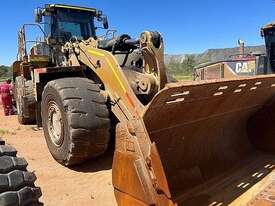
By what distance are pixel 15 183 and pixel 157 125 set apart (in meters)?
1.72

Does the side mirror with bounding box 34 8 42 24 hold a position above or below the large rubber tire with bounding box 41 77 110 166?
above

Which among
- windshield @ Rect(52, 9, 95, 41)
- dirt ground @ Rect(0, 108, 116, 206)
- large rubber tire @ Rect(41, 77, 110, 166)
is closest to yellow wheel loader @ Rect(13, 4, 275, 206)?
large rubber tire @ Rect(41, 77, 110, 166)

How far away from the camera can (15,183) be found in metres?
2.90

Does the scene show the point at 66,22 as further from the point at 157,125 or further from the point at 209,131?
the point at 157,125

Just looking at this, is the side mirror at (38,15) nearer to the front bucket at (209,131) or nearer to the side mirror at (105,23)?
the side mirror at (105,23)

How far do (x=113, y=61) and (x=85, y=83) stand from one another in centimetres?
60

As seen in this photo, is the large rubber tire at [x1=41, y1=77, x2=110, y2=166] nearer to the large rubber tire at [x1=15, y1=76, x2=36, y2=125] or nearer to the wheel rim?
the wheel rim

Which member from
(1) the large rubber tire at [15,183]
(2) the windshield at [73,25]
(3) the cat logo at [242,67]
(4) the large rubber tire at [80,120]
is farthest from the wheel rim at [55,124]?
(3) the cat logo at [242,67]

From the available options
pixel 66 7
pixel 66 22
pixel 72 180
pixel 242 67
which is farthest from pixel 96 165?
pixel 242 67

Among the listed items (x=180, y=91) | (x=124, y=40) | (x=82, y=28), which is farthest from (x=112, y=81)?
(x=82, y=28)

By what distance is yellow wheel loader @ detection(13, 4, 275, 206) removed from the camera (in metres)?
3.99

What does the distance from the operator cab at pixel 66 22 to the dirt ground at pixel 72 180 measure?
2323mm

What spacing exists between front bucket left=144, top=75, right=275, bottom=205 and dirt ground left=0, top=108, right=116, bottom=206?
914mm

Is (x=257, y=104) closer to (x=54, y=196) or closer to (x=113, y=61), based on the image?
(x=113, y=61)
